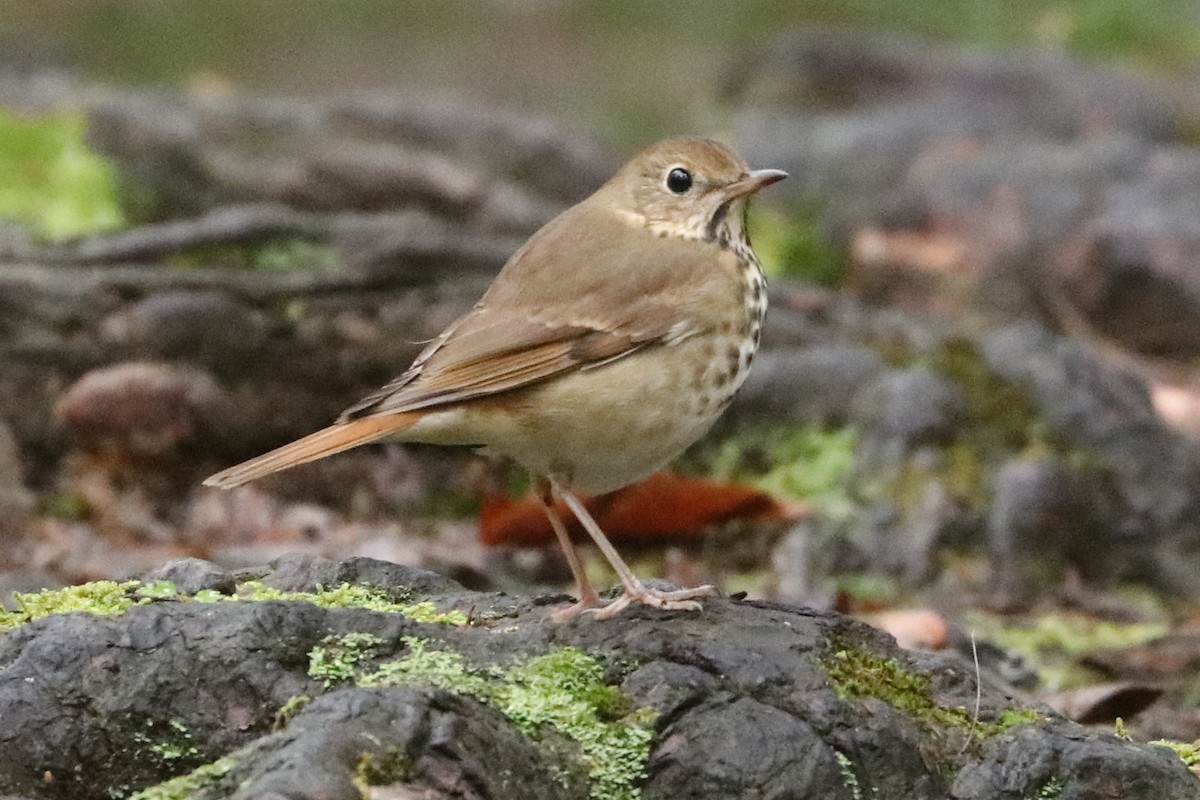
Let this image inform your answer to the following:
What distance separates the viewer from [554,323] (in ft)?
14.8

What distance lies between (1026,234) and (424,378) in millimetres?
6833

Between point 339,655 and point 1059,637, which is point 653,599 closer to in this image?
point 339,655

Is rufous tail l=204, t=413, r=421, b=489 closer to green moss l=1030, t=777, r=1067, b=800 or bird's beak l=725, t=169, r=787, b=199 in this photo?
bird's beak l=725, t=169, r=787, b=199

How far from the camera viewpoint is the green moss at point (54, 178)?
356 inches

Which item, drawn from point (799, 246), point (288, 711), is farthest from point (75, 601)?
point (799, 246)

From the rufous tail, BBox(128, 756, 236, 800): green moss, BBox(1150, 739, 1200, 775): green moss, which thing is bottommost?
BBox(1150, 739, 1200, 775): green moss

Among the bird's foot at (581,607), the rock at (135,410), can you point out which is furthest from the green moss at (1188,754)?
the rock at (135,410)

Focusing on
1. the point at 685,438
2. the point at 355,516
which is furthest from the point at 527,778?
the point at 355,516

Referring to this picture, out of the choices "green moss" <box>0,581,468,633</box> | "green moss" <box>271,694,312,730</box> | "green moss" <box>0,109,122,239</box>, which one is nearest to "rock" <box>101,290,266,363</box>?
"green moss" <box>0,109,122,239</box>

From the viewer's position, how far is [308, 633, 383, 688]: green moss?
10.7ft

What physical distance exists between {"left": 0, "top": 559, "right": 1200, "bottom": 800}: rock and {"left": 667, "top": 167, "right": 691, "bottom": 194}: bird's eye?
1.58 m

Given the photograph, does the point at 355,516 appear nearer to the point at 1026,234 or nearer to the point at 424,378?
the point at 424,378

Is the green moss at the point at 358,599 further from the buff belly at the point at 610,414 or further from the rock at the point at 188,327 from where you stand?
the rock at the point at 188,327

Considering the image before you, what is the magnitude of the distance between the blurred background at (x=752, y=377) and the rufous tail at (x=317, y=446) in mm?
1672
